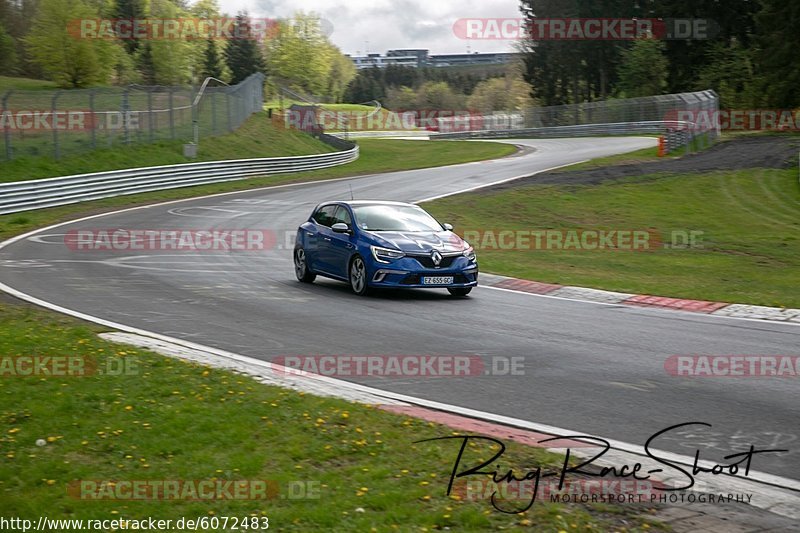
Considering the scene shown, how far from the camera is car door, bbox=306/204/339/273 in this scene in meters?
16.4

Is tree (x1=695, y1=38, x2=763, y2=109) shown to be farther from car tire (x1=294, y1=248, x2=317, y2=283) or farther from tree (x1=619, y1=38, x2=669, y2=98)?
car tire (x1=294, y1=248, x2=317, y2=283)

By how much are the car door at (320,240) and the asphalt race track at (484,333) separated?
43cm

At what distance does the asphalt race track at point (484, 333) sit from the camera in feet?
25.5

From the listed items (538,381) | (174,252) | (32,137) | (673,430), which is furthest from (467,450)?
(32,137)

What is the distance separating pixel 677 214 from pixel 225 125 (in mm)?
27484

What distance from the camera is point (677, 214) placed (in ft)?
91.2

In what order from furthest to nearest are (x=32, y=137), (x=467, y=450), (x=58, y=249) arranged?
(x=32, y=137)
(x=58, y=249)
(x=467, y=450)

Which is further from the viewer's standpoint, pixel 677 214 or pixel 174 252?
pixel 677 214

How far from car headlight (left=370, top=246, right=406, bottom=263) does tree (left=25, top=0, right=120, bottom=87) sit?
2459 inches

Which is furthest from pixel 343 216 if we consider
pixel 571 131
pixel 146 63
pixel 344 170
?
pixel 146 63

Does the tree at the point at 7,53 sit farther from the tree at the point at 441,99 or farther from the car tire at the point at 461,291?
the car tire at the point at 461,291

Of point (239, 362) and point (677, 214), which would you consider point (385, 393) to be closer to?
point (239, 362)

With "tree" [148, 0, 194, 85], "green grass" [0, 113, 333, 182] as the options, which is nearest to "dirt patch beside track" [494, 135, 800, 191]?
"green grass" [0, 113, 333, 182]

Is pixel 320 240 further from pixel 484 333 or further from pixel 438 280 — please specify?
pixel 484 333
